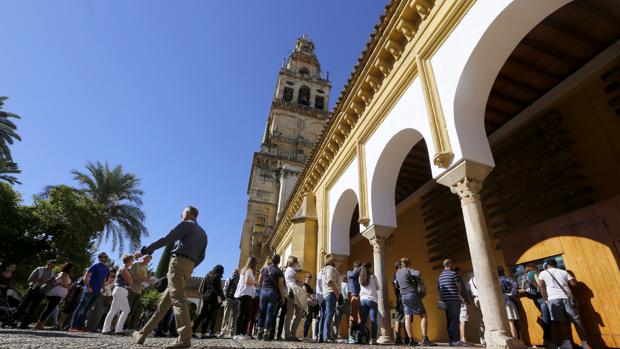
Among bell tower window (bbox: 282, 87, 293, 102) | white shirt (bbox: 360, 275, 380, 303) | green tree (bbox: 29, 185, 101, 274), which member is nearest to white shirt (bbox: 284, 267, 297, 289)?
white shirt (bbox: 360, 275, 380, 303)

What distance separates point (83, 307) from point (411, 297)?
6102 mm

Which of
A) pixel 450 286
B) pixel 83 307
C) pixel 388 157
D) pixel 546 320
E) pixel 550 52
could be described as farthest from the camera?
pixel 388 157

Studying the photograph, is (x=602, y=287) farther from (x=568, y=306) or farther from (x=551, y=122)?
(x=551, y=122)

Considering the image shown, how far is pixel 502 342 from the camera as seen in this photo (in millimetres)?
3615

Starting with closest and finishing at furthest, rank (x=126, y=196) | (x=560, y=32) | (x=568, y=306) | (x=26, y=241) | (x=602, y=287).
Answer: (x=568, y=306)
(x=602, y=287)
(x=560, y=32)
(x=26, y=241)
(x=126, y=196)

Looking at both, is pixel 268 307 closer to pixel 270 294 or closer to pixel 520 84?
pixel 270 294

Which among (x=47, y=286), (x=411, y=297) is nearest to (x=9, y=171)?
(x=47, y=286)

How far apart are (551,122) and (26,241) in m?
20.2

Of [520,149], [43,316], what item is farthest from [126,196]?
[520,149]

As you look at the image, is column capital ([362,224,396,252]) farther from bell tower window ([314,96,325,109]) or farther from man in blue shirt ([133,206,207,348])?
bell tower window ([314,96,325,109])

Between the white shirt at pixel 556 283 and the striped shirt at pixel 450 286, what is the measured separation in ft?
3.94

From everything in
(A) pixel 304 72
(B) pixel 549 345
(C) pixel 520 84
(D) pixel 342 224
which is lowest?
(B) pixel 549 345

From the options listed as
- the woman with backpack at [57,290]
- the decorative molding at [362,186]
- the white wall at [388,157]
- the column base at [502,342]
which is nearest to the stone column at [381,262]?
the white wall at [388,157]

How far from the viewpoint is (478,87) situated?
4863 millimetres
